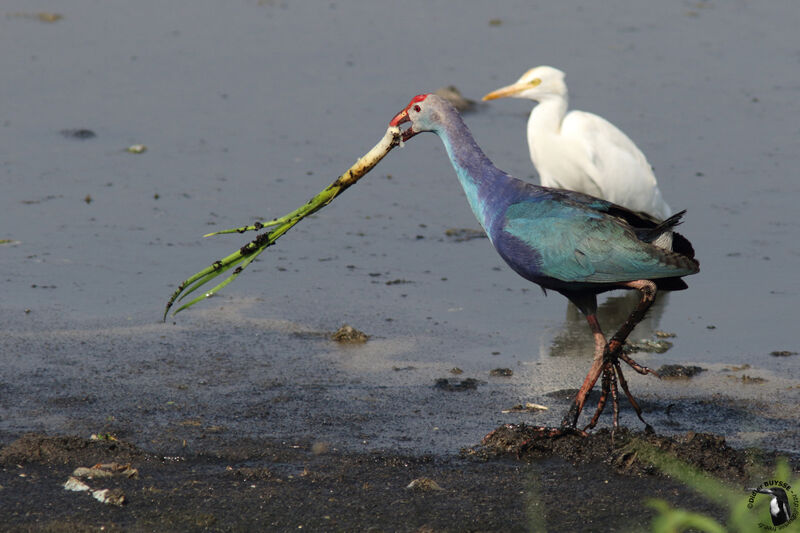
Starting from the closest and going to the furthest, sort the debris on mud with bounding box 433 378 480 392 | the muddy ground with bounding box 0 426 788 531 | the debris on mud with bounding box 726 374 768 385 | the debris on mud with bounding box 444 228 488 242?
the muddy ground with bounding box 0 426 788 531 → the debris on mud with bounding box 433 378 480 392 → the debris on mud with bounding box 726 374 768 385 → the debris on mud with bounding box 444 228 488 242

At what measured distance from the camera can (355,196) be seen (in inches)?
352

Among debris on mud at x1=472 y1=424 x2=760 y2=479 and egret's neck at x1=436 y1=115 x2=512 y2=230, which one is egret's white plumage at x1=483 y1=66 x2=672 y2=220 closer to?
egret's neck at x1=436 y1=115 x2=512 y2=230

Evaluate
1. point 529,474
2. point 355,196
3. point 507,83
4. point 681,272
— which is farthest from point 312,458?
point 507,83

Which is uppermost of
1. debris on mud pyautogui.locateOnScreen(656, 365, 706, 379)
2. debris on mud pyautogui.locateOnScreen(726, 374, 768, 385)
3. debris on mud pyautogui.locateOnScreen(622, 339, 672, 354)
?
debris on mud pyautogui.locateOnScreen(656, 365, 706, 379)

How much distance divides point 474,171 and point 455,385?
1.22 m

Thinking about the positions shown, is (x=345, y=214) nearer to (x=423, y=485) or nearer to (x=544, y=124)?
(x=544, y=124)

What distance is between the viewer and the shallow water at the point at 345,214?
231 inches

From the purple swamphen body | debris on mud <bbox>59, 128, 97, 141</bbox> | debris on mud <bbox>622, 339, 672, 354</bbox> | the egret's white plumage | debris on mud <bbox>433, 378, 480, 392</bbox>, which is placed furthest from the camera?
debris on mud <bbox>59, 128, 97, 141</bbox>

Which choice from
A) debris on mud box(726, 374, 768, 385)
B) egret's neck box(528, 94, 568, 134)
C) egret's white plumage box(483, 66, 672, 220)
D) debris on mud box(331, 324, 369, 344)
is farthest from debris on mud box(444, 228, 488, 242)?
debris on mud box(726, 374, 768, 385)

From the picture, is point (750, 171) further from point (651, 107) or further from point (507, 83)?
point (507, 83)

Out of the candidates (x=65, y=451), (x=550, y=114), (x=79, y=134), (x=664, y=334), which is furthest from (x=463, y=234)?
(x=65, y=451)

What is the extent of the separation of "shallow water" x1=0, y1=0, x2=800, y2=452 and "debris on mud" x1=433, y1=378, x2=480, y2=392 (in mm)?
68

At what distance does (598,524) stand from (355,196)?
190 inches

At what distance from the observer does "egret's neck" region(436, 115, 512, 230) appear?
5.36m
